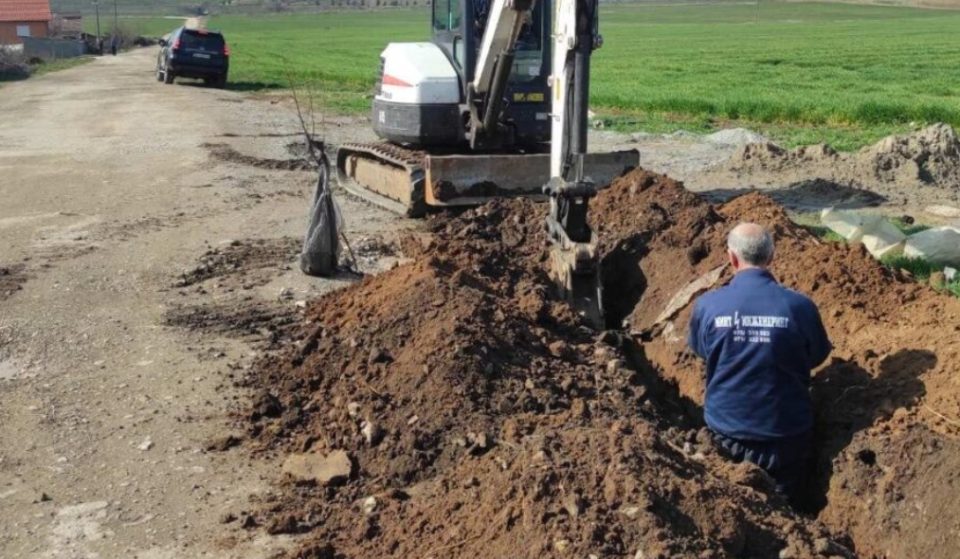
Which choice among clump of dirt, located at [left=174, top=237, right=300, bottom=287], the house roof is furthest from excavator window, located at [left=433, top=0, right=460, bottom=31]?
the house roof

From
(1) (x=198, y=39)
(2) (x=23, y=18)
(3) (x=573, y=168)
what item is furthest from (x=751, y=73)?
(2) (x=23, y=18)

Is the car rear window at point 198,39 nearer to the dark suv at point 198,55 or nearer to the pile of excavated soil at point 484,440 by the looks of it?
the dark suv at point 198,55

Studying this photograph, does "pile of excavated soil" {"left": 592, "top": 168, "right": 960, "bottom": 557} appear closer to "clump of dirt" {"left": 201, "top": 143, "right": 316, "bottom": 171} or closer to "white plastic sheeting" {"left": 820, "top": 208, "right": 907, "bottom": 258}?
"white plastic sheeting" {"left": 820, "top": 208, "right": 907, "bottom": 258}

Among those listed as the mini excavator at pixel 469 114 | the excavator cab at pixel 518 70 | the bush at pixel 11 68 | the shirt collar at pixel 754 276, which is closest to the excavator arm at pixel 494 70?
the mini excavator at pixel 469 114

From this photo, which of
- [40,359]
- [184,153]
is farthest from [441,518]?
[184,153]

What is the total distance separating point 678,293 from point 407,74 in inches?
240

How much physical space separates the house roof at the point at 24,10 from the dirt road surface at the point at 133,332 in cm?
6539

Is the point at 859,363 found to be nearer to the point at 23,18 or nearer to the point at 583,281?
the point at 583,281

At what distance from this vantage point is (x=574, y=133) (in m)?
8.52

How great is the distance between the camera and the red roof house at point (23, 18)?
78.9m

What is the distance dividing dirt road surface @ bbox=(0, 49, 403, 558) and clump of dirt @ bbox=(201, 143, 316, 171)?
0.33m

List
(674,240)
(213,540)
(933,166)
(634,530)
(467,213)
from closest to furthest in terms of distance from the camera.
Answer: (634,530), (213,540), (674,240), (467,213), (933,166)

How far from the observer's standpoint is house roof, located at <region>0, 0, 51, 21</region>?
79.4m

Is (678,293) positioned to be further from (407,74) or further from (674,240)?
(407,74)
